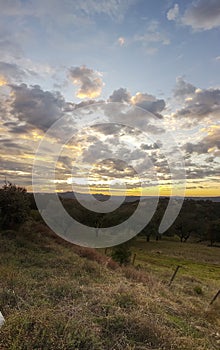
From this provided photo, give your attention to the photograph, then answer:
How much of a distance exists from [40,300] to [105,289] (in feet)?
8.34

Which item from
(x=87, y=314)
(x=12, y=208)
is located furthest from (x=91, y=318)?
(x=12, y=208)

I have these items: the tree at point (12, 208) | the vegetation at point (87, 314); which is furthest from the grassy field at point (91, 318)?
the tree at point (12, 208)

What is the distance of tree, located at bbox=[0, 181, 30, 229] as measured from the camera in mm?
22516

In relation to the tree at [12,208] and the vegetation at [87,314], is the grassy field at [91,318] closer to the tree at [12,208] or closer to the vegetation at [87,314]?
the vegetation at [87,314]

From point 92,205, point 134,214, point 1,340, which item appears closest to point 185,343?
point 1,340

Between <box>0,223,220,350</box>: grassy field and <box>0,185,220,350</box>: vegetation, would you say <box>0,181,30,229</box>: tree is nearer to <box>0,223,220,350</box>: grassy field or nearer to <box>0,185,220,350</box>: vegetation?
<box>0,185,220,350</box>: vegetation

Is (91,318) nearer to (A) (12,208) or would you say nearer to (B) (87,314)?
(B) (87,314)

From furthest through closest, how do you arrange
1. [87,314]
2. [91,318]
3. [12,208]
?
[12,208] → [87,314] → [91,318]

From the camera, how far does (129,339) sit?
6238mm

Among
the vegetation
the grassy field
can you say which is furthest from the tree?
the grassy field

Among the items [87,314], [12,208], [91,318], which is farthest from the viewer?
[12,208]

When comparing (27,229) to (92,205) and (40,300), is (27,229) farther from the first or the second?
(92,205)

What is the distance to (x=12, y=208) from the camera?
2289 cm

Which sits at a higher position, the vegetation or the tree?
the tree
